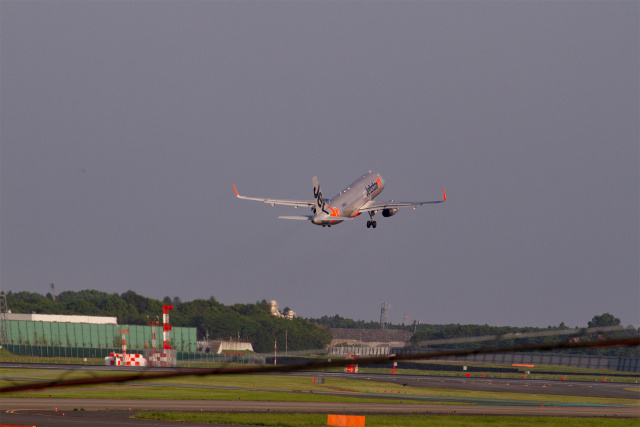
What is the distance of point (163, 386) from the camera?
7388cm

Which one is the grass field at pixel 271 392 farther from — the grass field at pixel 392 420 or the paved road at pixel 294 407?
the grass field at pixel 392 420

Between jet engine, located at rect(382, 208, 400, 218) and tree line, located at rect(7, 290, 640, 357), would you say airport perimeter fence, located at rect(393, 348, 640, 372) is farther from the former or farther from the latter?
jet engine, located at rect(382, 208, 400, 218)

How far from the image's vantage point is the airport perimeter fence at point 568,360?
456 feet

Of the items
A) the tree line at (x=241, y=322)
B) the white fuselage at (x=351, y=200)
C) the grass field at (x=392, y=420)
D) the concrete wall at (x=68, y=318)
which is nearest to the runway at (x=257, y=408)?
the grass field at (x=392, y=420)

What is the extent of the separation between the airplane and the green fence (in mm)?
48527

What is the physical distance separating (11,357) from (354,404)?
75.9 metres

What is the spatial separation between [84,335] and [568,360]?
8599cm

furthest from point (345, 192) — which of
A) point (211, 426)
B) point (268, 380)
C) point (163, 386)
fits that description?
point (211, 426)

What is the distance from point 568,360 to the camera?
148 m

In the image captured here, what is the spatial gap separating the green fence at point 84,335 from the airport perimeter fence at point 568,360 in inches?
1494

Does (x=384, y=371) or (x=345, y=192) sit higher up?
(x=345, y=192)

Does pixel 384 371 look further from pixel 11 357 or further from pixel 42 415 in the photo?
pixel 42 415

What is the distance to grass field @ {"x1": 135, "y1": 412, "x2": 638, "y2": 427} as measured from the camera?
1849 inches

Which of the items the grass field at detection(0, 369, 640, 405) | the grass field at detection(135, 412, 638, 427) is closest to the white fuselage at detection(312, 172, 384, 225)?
the grass field at detection(0, 369, 640, 405)
